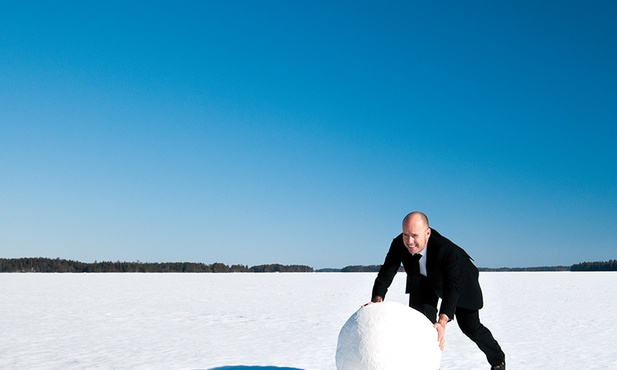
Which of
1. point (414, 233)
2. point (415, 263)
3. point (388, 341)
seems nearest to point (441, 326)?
point (388, 341)

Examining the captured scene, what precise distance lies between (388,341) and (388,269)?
870mm

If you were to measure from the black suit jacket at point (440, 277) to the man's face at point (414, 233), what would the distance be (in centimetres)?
26

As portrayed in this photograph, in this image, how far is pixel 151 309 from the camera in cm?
1177

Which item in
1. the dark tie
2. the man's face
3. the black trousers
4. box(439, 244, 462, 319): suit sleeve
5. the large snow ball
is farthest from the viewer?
the black trousers

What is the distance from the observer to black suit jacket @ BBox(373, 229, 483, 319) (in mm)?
4078

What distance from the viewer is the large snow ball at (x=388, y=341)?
370cm

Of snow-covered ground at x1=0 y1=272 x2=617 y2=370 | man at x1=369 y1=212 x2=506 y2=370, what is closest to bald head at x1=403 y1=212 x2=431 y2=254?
man at x1=369 y1=212 x2=506 y2=370

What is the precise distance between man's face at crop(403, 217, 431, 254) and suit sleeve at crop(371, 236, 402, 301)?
0.46m

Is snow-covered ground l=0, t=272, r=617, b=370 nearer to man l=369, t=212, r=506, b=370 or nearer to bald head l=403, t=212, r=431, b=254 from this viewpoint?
man l=369, t=212, r=506, b=370

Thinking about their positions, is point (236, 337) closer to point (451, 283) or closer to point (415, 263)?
point (415, 263)

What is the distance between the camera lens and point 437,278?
13.8ft

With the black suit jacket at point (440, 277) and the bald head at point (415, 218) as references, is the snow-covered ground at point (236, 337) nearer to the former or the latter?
the black suit jacket at point (440, 277)

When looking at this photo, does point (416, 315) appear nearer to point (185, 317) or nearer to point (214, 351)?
point (214, 351)

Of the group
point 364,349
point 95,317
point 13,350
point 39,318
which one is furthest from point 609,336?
point 39,318
